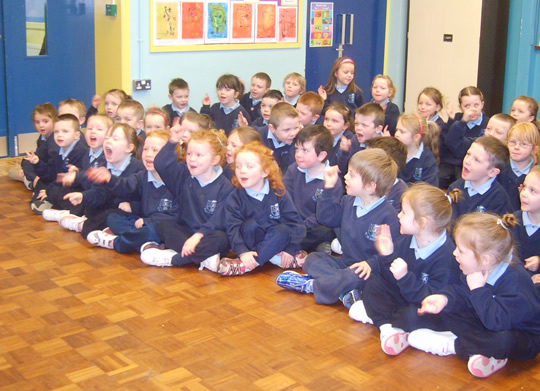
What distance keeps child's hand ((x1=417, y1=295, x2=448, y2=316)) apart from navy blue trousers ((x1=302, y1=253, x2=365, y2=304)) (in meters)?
0.53

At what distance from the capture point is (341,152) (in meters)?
4.55

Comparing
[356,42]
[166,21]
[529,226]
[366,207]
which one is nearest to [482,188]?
[529,226]

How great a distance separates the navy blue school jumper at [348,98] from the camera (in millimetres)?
5914

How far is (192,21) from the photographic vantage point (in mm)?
6125

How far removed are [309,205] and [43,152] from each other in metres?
2.01

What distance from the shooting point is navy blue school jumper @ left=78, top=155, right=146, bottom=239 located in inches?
155

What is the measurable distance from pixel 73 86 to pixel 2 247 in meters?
2.57

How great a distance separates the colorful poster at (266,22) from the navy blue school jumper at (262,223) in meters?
3.42

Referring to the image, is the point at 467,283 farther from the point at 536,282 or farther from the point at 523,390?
the point at 536,282

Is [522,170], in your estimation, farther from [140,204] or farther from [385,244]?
[140,204]

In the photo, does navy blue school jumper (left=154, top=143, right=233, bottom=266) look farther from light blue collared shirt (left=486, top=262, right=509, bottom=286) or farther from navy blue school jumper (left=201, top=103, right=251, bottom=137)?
navy blue school jumper (left=201, top=103, right=251, bottom=137)

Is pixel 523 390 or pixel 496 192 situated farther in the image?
pixel 496 192

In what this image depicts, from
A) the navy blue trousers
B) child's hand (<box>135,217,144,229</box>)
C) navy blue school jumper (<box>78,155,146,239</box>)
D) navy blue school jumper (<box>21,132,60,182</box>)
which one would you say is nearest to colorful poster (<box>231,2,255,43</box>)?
navy blue school jumper (<box>21,132,60,182</box>)

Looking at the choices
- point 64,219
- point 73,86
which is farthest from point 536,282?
point 73,86
